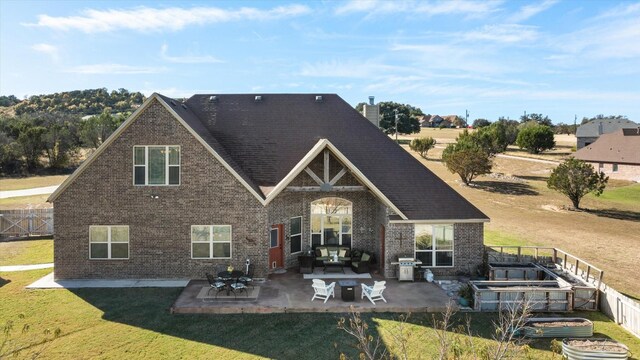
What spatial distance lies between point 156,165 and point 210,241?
402cm

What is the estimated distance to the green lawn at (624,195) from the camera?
43781mm

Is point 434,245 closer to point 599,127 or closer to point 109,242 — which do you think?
point 109,242

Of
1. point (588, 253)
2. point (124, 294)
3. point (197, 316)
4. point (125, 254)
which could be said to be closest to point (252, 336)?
point (197, 316)

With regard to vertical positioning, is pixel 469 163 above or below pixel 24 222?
above

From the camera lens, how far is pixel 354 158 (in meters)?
20.7

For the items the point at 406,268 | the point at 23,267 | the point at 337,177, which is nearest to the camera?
the point at 406,268

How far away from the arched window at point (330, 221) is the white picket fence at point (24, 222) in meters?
18.0

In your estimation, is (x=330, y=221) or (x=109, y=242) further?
(x=330, y=221)

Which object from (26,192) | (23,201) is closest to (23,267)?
(23,201)

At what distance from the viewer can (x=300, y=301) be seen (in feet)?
50.4

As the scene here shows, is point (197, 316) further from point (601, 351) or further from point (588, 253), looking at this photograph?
point (588, 253)

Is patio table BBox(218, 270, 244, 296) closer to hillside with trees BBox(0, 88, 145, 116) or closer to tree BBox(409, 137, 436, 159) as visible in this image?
tree BBox(409, 137, 436, 159)

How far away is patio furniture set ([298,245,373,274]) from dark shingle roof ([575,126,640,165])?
173ft

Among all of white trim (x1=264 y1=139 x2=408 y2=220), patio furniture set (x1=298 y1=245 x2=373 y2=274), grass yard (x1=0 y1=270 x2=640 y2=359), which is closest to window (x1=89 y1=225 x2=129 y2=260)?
grass yard (x1=0 y1=270 x2=640 y2=359)
